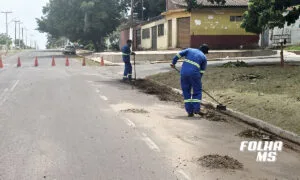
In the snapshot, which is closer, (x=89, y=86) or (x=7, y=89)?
(x=7, y=89)

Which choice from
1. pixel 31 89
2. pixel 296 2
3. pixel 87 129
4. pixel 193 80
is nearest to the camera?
pixel 87 129

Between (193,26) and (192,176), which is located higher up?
(193,26)

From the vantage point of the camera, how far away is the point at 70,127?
29.0 feet

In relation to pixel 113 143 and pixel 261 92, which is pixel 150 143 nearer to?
pixel 113 143

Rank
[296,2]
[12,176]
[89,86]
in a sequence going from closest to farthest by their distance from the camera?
[12,176] < [89,86] < [296,2]

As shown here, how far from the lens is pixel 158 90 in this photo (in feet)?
52.6

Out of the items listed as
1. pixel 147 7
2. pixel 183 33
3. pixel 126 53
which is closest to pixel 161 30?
pixel 183 33

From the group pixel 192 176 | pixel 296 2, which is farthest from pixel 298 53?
pixel 192 176

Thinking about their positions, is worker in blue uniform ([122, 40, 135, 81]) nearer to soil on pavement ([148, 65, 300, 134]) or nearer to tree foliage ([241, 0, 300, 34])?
soil on pavement ([148, 65, 300, 134])

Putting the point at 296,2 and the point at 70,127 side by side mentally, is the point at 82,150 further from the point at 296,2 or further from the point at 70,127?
the point at 296,2

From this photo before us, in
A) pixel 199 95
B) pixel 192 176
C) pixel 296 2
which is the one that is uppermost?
pixel 296 2

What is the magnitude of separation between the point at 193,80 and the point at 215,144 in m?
3.00

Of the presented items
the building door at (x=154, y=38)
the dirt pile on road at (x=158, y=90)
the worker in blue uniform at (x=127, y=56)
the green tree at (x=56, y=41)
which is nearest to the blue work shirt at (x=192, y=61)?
the dirt pile on road at (x=158, y=90)

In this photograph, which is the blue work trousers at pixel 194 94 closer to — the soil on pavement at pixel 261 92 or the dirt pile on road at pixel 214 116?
the dirt pile on road at pixel 214 116
